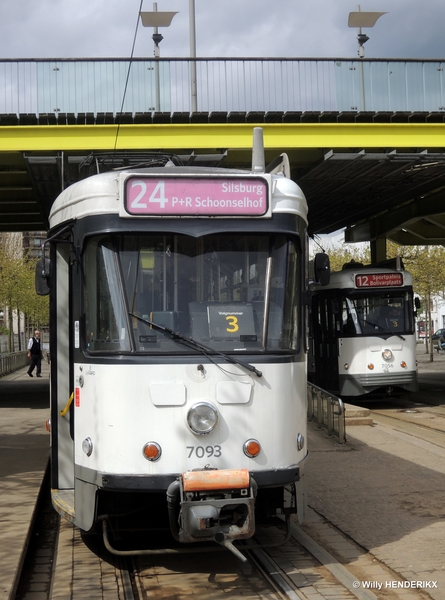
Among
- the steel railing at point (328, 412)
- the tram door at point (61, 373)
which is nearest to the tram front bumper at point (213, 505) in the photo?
the tram door at point (61, 373)

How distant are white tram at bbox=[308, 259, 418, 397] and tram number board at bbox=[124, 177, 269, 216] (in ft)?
46.3

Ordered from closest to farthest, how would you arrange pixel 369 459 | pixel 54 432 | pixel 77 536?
pixel 54 432 → pixel 77 536 → pixel 369 459

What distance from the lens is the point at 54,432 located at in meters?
7.60

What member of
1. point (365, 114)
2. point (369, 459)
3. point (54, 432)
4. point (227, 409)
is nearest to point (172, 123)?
point (365, 114)

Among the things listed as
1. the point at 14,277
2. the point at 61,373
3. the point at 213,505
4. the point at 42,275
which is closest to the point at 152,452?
the point at 213,505

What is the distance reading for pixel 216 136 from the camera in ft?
59.3

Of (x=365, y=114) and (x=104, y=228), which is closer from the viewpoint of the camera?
(x=104, y=228)

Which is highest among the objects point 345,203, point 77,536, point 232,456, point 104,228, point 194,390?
point 345,203

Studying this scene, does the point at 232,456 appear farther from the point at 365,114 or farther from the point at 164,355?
the point at 365,114

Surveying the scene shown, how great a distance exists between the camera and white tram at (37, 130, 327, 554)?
6148mm

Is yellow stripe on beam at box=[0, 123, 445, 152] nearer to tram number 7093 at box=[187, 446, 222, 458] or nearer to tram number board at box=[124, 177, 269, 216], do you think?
tram number board at box=[124, 177, 269, 216]

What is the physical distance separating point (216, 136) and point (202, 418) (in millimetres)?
12652

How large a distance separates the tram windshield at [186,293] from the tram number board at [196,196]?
7.6 inches

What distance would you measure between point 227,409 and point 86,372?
1.16 metres
